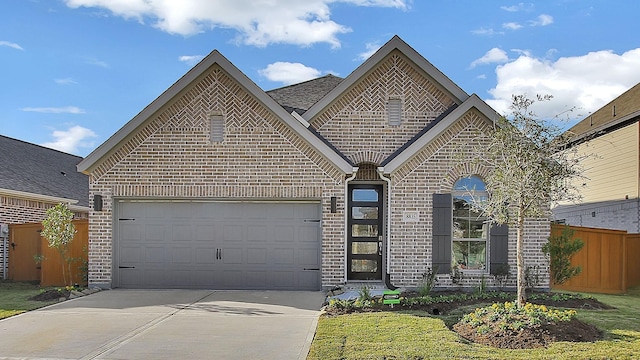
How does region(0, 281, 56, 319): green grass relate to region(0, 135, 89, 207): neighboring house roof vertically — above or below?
below

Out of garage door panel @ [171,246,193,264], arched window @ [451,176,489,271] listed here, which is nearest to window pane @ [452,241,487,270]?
arched window @ [451,176,489,271]

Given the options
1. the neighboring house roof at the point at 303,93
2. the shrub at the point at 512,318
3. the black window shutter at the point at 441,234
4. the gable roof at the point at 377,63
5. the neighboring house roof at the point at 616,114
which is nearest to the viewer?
the shrub at the point at 512,318

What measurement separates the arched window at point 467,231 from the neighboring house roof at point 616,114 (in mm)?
6716

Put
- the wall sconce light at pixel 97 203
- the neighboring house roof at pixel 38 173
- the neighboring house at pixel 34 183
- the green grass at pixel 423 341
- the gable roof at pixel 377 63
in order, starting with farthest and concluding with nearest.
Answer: the neighboring house roof at pixel 38 173 < the neighboring house at pixel 34 183 < the gable roof at pixel 377 63 < the wall sconce light at pixel 97 203 < the green grass at pixel 423 341

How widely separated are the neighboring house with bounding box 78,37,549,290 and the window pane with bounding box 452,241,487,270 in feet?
0.08

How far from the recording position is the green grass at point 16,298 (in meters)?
10.9

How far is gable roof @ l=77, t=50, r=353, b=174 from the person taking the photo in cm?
1290

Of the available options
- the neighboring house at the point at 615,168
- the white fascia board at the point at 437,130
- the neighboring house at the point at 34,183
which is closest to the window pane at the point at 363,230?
the white fascia board at the point at 437,130

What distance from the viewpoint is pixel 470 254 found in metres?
13.1

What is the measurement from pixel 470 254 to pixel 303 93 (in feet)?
25.8

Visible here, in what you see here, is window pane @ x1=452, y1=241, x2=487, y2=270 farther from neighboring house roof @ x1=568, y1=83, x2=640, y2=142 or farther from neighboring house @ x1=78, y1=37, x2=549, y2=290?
neighboring house roof @ x1=568, y1=83, x2=640, y2=142

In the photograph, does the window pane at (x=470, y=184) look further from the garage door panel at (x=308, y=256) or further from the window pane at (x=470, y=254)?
the garage door panel at (x=308, y=256)

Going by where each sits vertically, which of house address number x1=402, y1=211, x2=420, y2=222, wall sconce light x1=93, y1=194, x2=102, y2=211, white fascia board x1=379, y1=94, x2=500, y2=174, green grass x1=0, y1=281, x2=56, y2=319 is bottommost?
green grass x1=0, y1=281, x2=56, y2=319

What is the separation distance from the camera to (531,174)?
9320 mm
